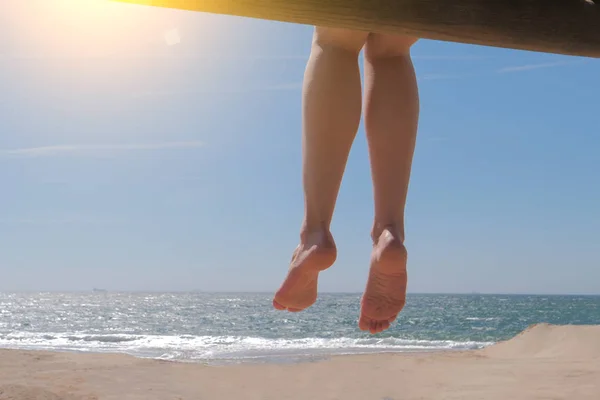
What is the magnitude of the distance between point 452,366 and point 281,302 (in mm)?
10701

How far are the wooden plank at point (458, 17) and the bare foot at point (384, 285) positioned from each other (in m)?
0.48

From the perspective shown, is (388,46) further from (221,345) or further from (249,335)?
(249,335)

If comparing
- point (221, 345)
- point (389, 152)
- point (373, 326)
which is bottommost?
point (221, 345)

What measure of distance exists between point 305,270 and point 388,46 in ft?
1.72

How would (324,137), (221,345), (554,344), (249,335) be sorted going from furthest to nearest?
(249,335), (221,345), (554,344), (324,137)

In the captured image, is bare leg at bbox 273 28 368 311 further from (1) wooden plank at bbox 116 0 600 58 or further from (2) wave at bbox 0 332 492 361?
(2) wave at bbox 0 332 492 361

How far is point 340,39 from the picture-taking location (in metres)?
1.38

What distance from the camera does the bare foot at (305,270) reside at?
136cm

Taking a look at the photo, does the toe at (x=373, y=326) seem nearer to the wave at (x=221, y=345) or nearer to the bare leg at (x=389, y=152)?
the bare leg at (x=389, y=152)

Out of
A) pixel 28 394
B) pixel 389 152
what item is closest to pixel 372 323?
pixel 389 152

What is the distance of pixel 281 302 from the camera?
1.41 m

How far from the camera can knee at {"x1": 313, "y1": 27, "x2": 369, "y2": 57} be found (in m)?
1.37

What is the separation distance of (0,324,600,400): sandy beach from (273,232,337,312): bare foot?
756 centimetres

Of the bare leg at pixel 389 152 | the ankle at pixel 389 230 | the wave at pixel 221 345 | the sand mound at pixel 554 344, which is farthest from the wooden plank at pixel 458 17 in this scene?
the wave at pixel 221 345
